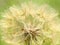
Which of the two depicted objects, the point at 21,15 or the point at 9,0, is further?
the point at 9,0

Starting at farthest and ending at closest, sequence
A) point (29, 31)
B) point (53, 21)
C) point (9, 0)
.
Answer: point (9, 0) → point (53, 21) → point (29, 31)

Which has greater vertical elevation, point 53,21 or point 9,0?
point 9,0

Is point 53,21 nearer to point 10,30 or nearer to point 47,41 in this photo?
point 47,41

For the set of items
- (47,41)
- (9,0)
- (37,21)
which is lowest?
(47,41)

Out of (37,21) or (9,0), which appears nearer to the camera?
(37,21)

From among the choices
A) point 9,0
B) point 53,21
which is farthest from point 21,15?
point 9,0

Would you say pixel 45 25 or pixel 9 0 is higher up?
pixel 9 0

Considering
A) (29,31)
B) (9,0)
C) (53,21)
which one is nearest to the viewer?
(29,31)

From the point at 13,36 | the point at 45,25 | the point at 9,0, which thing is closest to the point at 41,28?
the point at 45,25

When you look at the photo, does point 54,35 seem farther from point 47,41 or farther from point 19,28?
point 19,28
